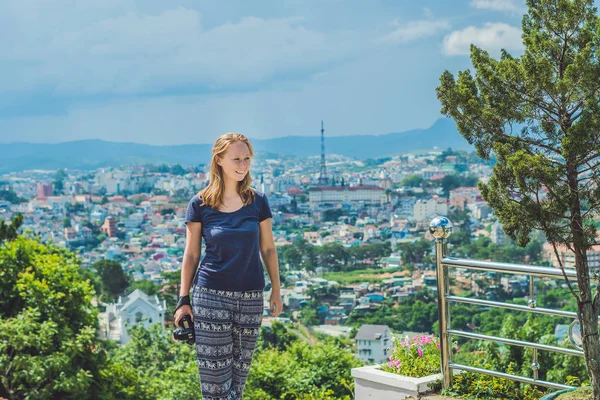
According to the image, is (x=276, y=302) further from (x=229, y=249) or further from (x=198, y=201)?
(x=198, y=201)

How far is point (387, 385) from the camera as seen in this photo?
A: 2955 millimetres

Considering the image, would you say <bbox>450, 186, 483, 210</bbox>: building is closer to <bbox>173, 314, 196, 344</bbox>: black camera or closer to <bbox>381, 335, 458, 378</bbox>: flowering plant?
<bbox>381, 335, 458, 378</bbox>: flowering plant

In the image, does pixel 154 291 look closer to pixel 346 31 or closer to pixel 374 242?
pixel 374 242

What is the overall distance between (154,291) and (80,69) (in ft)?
350

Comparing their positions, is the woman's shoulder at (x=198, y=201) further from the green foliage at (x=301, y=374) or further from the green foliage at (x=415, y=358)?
the green foliage at (x=301, y=374)

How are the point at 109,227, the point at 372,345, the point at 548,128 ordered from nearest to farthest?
the point at 548,128 → the point at 372,345 → the point at 109,227

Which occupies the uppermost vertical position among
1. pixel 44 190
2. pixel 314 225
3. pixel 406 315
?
pixel 44 190

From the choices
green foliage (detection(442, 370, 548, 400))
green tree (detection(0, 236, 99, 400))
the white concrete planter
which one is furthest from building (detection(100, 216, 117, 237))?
green foliage (detection(442, 370, 548, 400))

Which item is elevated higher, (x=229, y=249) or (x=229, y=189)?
(x=229, y=189)

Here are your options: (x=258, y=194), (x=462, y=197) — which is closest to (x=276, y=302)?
(x=258, y=194)

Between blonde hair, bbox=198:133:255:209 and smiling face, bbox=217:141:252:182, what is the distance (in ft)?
0.04

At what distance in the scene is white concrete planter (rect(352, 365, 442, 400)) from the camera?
2877 millimetres

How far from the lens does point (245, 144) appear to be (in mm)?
2338

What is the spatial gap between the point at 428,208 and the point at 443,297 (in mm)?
61350
